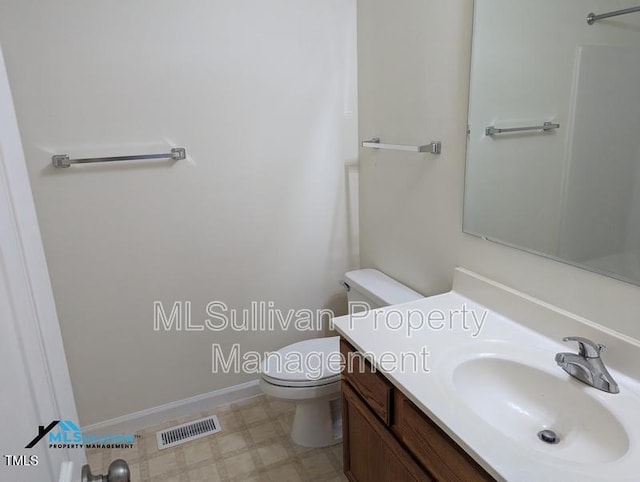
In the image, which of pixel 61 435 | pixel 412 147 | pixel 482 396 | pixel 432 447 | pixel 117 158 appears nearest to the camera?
pixel 61 435

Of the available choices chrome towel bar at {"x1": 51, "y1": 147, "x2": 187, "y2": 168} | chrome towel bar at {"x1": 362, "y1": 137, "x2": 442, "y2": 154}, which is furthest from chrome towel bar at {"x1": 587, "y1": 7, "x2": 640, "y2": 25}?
chrome towel bar at {"x1": 51, "y1": 147, "x2": 187, "y2": 168}

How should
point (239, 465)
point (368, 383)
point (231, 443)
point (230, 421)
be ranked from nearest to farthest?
point (368, 383) < point (239, 465) < point (231, 443) < point (230, 421)

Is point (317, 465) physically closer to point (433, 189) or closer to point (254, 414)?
point (254, 414)

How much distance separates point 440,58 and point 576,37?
0.52m

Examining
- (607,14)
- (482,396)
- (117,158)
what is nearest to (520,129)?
(607,14)

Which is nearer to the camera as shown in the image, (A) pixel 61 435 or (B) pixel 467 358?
(A) pixel 61 435

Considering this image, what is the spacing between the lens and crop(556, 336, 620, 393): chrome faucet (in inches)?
41.4

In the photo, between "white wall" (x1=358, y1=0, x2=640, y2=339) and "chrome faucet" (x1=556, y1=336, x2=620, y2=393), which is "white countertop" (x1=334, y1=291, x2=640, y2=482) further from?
"white wall" (x1=358, y1=0, x2=640, y2=339)

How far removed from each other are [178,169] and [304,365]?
1.04 meters

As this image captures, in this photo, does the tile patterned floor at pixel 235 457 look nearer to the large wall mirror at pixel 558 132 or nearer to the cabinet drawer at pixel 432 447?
the cabinet drawer at pixel 432 447

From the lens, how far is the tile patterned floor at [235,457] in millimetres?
1889

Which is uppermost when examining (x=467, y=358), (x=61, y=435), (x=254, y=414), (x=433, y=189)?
(x=433, y=189)

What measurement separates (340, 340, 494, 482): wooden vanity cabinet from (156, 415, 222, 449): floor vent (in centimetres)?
85

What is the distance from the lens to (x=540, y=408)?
45.3 inches
